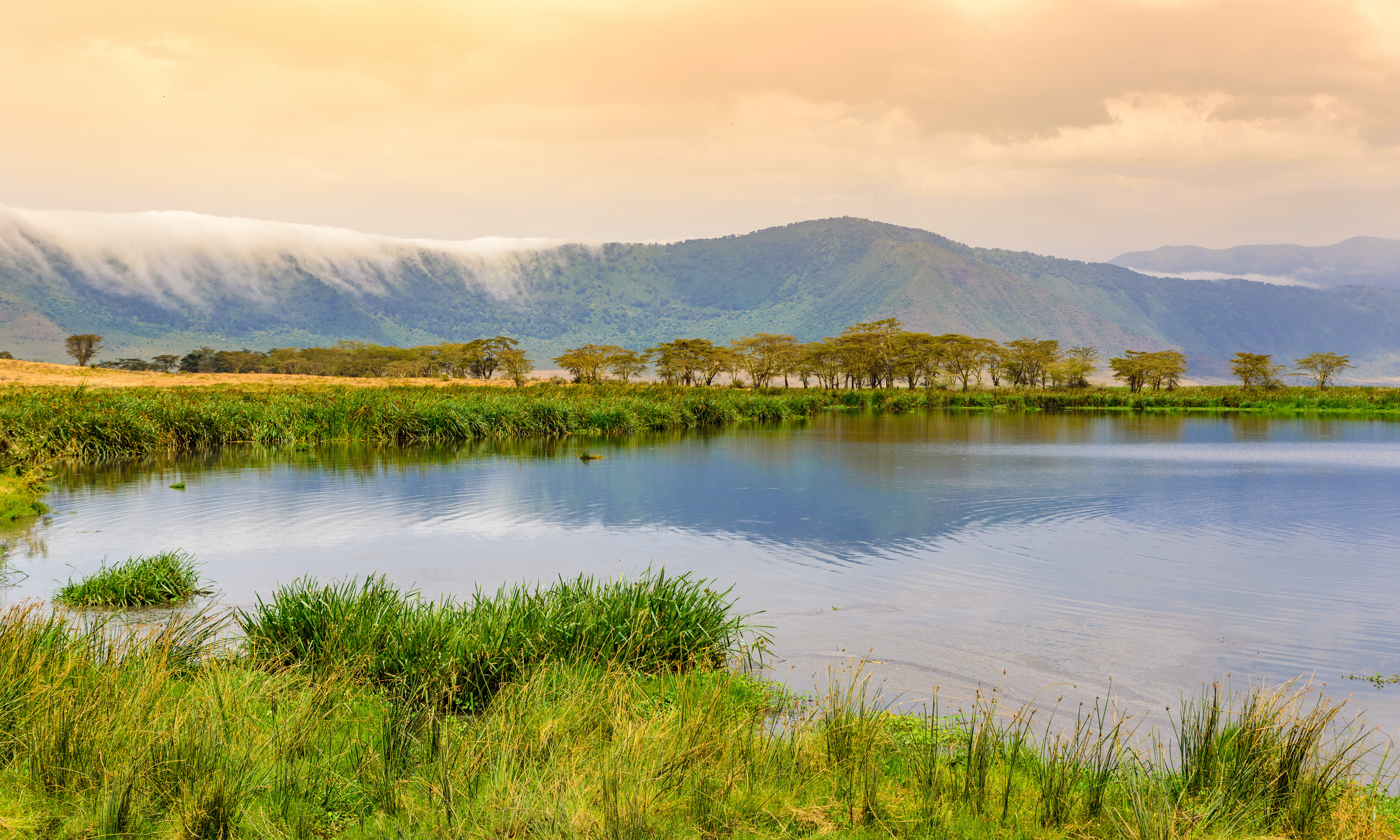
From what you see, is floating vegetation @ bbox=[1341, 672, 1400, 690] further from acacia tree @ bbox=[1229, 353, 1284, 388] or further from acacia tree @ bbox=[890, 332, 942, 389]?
acacia tree @ bbox=[1229, 353, 1284, 388]

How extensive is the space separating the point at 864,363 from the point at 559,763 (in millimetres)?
87835

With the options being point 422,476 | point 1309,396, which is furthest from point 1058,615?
point 1309,396

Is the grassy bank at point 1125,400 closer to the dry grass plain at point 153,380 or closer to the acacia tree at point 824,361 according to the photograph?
the acacia tree at point 824,361

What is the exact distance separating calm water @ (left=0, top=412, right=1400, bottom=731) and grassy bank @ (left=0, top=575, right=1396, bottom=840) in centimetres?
232

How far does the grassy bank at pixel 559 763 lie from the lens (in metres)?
4.10

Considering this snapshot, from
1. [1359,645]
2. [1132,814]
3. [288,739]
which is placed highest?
[288,739]

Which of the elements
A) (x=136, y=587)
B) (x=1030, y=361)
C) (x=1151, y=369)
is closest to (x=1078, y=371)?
(x=1030, y=361)

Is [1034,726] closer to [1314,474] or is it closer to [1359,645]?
[1359,645]

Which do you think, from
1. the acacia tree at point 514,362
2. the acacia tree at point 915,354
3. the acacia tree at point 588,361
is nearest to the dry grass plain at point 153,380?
→ the acacia tree at point 588,361

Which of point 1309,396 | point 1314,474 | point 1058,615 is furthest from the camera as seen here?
point 1309,396

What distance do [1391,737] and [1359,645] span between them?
315 cm

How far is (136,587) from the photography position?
9469mm

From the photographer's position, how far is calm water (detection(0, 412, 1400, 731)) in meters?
8.81

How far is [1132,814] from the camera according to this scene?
170 inches
